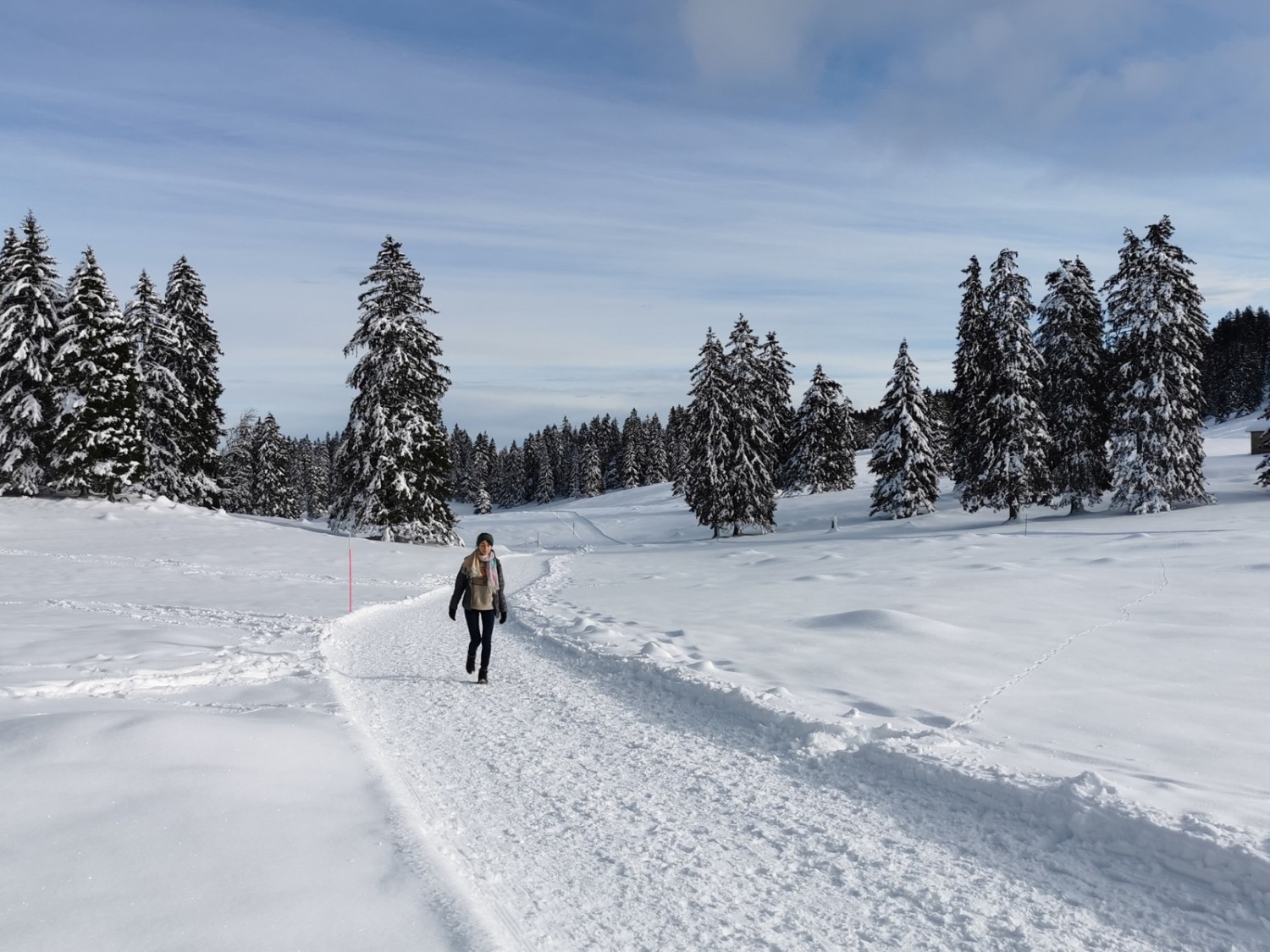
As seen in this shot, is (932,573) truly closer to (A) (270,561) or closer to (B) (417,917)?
(B) (417,917)

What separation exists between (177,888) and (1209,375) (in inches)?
5095

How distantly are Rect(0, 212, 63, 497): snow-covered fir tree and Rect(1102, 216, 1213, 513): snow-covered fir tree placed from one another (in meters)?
47.8

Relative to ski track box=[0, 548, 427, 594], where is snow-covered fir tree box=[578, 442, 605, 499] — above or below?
above

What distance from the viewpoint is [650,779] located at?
639 cm

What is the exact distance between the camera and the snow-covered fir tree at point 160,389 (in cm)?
3753

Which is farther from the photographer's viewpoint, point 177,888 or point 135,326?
point 135,326

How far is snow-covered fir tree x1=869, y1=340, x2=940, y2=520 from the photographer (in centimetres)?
4394

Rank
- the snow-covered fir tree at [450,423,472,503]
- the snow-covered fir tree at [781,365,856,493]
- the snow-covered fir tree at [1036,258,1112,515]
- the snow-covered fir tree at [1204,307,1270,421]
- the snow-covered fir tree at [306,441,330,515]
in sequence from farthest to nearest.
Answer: the snow-covered fir tree at [450,423,472,503] < the snow-covered fir tree at [1204,307,1270,421] < the snow-covered fir tree at [306,441,330,515] < the snow-covered fir tree at [781,365,856,493] < the snow-covered fir tree at [1036,258,1112,515]

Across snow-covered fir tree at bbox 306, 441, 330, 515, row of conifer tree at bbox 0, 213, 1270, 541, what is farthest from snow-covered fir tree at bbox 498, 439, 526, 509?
row of conifer tree at bbox 0, 213, 1270, 541

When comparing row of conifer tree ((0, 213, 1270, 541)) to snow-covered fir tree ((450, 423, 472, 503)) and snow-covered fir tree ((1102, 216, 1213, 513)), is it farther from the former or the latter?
snow-covered fir tree ((450, 423, 472, 503))

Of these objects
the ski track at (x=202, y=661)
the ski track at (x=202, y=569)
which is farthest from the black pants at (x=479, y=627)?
the ski track at (x=202, y=569)

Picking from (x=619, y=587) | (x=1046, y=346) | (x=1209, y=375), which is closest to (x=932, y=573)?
(x=619, y=587)

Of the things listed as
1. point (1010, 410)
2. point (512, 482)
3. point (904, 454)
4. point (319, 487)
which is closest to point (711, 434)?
point (904, 454)

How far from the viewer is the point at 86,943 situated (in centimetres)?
347
